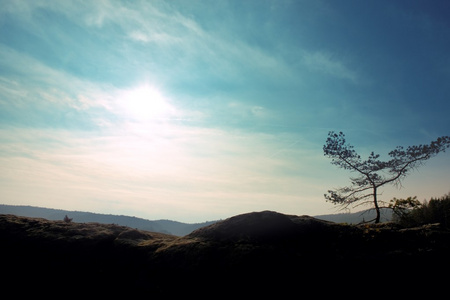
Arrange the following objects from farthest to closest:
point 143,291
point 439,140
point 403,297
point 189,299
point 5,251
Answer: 1. point 439,140
2. point 5,251
3. point 143,291
4. point 189,299
5. point 403,297

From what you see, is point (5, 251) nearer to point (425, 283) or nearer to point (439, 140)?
point (425, 283)

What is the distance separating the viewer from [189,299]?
846cm

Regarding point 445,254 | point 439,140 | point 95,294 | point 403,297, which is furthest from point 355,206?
point 95,294

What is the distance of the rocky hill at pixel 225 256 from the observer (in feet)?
28.3

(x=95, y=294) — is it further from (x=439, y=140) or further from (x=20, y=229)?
(x=439, y=140)

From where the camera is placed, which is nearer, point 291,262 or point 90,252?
point 291,262

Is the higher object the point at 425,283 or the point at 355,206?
the point at 355,206

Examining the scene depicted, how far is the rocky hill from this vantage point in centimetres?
863

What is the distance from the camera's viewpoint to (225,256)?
9.84 meters

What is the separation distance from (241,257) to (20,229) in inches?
455

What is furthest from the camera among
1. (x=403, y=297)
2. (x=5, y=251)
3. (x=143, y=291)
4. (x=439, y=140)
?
(x=439, y=140)

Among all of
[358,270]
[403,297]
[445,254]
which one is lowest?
[403,297]

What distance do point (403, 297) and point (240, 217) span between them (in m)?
6.95

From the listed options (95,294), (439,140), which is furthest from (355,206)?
(95,294)
